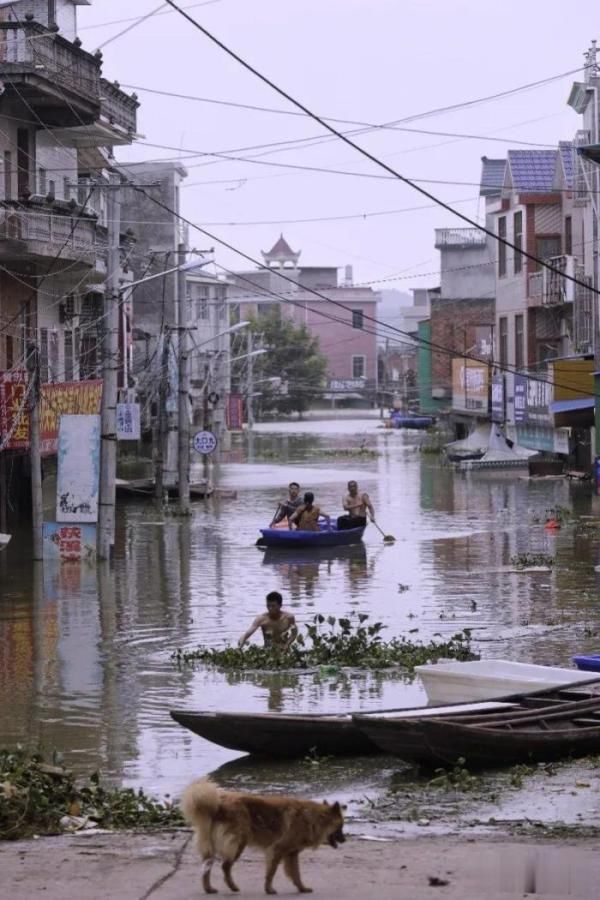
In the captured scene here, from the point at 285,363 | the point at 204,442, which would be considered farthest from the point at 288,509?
the point at 285,363

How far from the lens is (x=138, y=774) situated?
48.3ft

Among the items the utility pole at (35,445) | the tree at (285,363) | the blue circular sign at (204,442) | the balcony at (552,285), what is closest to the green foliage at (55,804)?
the utility pole at (35,445)

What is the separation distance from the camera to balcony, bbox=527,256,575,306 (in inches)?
2282

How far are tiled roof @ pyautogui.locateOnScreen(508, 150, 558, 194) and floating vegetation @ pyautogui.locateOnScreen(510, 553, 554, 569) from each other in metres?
35.0

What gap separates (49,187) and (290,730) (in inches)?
1143

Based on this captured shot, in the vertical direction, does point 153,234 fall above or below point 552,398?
above

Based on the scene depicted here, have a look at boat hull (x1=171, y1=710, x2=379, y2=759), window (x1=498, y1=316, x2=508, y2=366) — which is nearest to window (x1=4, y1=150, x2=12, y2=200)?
boat hull (x1=171, y1=710, x2=379, y2=759)

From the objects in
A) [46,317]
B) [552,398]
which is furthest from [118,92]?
[552,398]

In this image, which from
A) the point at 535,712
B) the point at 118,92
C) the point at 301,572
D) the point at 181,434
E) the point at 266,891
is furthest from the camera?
the point at 181,434

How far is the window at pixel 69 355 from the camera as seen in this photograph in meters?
43.1

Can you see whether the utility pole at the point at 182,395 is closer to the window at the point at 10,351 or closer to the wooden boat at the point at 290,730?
the window at the point at 10,351

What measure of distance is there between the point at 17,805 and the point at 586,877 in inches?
165

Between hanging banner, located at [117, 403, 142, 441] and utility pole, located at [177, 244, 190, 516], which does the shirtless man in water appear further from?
utility pole, located at [177, 244, 190, 516]

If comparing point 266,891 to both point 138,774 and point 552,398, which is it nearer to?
point 138,774
